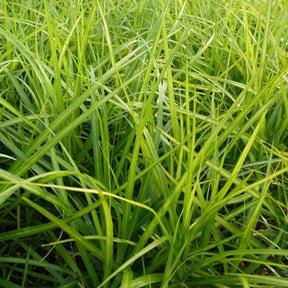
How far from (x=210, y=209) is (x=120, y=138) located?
0.40 metres

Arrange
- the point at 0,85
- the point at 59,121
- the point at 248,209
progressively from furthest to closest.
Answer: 1. the point at 0,85
2. the point at 248,209
3. the point at 59,121

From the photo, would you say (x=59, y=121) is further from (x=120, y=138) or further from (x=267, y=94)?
(x=267, y=94)

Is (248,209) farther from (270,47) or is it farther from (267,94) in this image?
(270,47)

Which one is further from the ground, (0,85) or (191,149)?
(191,149)

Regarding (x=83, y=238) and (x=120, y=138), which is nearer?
(x=83, y=238)

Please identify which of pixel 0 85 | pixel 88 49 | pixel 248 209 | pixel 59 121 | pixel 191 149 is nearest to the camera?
pixel 191 149

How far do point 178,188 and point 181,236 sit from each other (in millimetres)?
80

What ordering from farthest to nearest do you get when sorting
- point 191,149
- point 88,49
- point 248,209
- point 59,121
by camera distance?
point 88,49
point 248,209
point 59,121
point 191,149

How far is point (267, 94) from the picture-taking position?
121 cm

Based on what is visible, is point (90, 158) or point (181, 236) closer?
point (181, 236)

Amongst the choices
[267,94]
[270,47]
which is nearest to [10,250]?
[267,94]

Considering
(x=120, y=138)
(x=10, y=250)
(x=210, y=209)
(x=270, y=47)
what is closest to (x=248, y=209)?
(x=210, y=209)

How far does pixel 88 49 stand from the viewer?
1469mm

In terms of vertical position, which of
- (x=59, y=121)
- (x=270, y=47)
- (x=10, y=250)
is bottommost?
(x=10, y=250)
